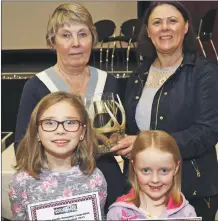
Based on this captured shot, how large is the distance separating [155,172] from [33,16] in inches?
206

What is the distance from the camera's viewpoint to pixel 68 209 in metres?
1.28

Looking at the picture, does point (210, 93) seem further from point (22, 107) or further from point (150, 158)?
point (22, 107)

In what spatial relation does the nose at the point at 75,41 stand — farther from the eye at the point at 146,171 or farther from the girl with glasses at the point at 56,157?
the eye at the point at 146,171

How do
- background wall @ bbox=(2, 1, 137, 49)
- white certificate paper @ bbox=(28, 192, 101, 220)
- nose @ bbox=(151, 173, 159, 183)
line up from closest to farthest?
1. white certificate paper @ bbox=(28, 192, 101, 220)
2. nose @ bbox=(151, 173, 159, 183)
3. background wall @ bbox=(2, 1, 137, 49)

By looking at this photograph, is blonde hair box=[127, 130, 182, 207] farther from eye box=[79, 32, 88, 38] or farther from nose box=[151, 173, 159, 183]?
eye box=[79, 32, 88, 38]

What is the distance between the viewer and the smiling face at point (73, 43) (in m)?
1.62

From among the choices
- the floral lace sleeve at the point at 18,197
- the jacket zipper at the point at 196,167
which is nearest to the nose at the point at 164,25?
the jacket zipper at the point at 196,167

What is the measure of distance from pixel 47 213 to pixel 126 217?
0.28 meters

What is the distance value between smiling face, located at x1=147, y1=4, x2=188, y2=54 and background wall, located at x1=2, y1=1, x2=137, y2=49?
4.14 m

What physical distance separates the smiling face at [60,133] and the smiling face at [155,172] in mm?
235

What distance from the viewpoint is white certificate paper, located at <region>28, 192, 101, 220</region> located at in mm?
1253

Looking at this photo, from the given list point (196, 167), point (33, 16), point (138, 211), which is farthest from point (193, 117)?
point (33, 16)

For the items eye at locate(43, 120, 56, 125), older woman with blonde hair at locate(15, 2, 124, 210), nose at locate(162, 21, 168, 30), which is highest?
nose at locate(162, 21, 168, 30)

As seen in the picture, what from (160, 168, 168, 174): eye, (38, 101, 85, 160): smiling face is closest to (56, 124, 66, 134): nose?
(38, 101, 85, 160): smiling face
